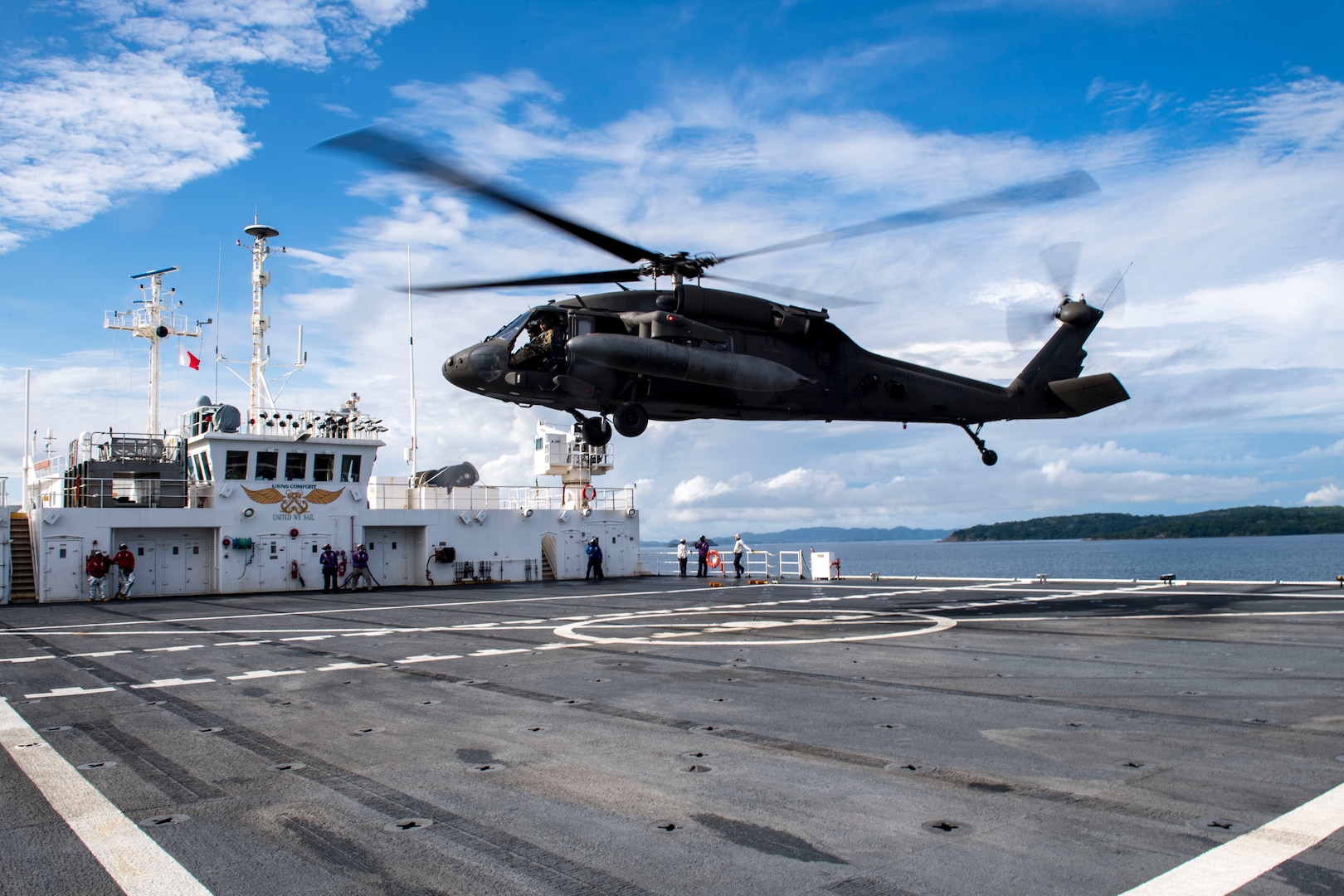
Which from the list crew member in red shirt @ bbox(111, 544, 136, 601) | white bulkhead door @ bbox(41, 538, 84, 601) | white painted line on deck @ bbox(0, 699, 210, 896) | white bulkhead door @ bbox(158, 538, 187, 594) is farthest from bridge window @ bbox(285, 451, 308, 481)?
white painted line on deck @ bbox(0, 699, 210, 896)

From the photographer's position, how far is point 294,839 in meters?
5.20

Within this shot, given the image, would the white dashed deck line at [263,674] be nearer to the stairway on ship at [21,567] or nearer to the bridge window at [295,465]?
the stairway on ship at [21,567]

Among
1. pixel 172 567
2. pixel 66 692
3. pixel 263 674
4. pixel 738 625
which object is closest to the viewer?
pixel 66 692

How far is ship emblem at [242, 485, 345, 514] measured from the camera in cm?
3055

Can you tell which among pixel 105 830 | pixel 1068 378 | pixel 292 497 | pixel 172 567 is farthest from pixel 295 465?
pixel 105 830

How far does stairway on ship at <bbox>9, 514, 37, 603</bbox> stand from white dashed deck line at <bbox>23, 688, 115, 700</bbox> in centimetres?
2064

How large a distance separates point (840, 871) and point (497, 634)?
1188cm

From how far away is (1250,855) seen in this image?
185 inches

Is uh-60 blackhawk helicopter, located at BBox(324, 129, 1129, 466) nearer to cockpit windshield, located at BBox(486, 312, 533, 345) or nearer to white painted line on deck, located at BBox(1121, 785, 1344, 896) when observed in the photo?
cockpit windshield, located at BBox(486, 312, 533, 345)

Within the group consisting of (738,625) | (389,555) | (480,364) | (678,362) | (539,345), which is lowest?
(738,625)

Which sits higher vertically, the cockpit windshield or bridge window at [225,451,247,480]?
the cockpit windshield

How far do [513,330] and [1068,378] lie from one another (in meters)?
14.3

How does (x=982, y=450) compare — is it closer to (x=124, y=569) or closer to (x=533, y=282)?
(x=533, y=282)

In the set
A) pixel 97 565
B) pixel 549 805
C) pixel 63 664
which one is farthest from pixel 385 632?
pixel 97 565
